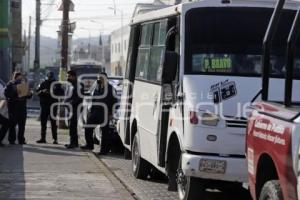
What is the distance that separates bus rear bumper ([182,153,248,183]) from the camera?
25.8ft

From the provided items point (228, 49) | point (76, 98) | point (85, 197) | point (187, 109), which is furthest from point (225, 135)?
point (76, 98)

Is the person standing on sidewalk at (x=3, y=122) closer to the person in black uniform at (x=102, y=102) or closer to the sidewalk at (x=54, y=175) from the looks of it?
the sidewalk at (x=54, y=175)

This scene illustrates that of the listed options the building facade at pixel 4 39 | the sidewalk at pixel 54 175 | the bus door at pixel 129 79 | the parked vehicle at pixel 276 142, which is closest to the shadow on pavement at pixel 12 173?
the sidewalk at pixel 54 175

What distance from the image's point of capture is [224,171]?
7.89 m

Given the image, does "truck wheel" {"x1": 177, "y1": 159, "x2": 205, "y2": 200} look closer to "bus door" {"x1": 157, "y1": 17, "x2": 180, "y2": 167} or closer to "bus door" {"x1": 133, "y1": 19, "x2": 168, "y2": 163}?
"bus door" {"x1": 157, "y1": 17, "x2": 180, "y2": 167}

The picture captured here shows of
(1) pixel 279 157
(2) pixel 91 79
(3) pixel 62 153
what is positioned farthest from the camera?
(2) pixel 91 79

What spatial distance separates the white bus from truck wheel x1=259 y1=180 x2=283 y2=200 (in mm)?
2182

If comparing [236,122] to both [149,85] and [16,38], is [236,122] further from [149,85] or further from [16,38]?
[16,38]

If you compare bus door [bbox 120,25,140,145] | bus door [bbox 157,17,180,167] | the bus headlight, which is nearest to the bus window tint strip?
bus door [bbox 157,17,180,167]

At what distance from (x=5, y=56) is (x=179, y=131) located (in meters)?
17.5

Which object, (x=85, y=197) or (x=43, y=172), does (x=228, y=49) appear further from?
(x=43, y=172)

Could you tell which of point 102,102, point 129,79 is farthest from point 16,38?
point 129,79

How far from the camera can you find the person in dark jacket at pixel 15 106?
639 inches

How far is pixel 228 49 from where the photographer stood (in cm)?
877
